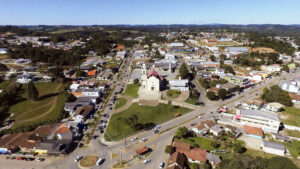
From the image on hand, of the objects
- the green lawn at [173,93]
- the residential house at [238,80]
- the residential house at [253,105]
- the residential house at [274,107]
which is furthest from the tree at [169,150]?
the residential house at [238,80]

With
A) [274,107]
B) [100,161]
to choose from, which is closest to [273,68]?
[274,107]

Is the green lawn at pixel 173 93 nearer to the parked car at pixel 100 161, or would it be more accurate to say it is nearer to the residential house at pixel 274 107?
the residential house at pixel 274 107

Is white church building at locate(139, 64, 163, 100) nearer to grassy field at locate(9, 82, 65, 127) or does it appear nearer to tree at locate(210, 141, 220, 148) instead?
tree at locate(210, 141, 220, 148)

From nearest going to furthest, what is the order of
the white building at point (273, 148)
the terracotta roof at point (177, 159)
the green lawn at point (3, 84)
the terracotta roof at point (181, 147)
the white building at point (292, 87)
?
1. the terracotta roof at point (177, 159)
2. the terracotta roof at point (181, 147)
3. the white building at point (273, 148)
4. the white building at point (292, 87)
5. the green lawn at point (3, 84)

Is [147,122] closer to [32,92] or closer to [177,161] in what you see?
[177,161]

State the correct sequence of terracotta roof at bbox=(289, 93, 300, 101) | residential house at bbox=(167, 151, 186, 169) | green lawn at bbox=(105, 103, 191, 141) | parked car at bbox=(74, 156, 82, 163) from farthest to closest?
terracotta roof at bbox=(289, 93, 300, 101)
green lawn at bbox=(105, 103, 191, 141)
parked car at bbox=(74, 156, 82, 163)
residential house at bbox=(167, 151, 186, 169)

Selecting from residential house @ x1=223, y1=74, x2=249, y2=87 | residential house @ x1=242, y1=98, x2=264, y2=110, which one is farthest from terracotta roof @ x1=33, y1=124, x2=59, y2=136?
residential house @ x1=223, y1=74, x2=249, y2=87
